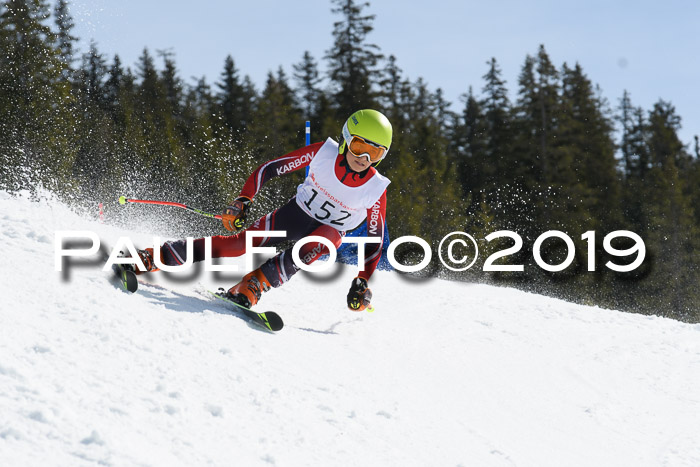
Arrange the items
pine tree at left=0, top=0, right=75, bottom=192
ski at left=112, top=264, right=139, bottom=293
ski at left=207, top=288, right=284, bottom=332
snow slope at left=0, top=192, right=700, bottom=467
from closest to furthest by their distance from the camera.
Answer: snow slope at left=0, top=192, right=700, bottom=467 → ski at left=112, top=264, right=139, bottom=293 → ski at left=207, top=288, right=284, bottom=332 → pine tree at left=0, top=0, right=75, bottom=192

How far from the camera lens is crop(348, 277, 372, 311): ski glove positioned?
191 inches

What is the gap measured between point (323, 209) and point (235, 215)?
2.34 feet

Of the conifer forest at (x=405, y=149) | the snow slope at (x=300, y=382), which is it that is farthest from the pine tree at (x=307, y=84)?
the snow slope at (x=300, y=382)

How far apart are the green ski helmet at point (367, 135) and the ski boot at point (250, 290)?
1225mm

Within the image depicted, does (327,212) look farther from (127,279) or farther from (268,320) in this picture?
(127,279)

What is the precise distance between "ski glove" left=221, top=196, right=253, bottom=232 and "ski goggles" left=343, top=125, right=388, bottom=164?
938 millimetres

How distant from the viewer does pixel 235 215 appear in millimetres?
4703

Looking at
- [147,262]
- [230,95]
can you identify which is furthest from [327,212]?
[230,95]

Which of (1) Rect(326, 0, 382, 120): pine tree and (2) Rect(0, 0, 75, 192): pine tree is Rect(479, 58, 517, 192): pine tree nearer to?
(1) Rect(326, 0, 382, 120): pine tree

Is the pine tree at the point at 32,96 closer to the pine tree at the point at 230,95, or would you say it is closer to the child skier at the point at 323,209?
the pine tree at the point at 230,95

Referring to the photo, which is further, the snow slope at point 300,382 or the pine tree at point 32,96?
the pine tree at point 32,96

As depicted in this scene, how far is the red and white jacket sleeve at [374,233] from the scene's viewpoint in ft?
16.9

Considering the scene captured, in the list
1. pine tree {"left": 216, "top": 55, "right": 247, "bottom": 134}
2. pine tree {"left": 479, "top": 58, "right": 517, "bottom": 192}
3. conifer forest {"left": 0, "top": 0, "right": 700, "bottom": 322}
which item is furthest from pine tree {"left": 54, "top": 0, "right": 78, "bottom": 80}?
pine tree {"left": 479, "top": 58, "right": 517, "bottom": 192}

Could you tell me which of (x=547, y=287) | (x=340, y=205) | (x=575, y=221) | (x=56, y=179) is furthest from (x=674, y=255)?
(x=340, y=205)
